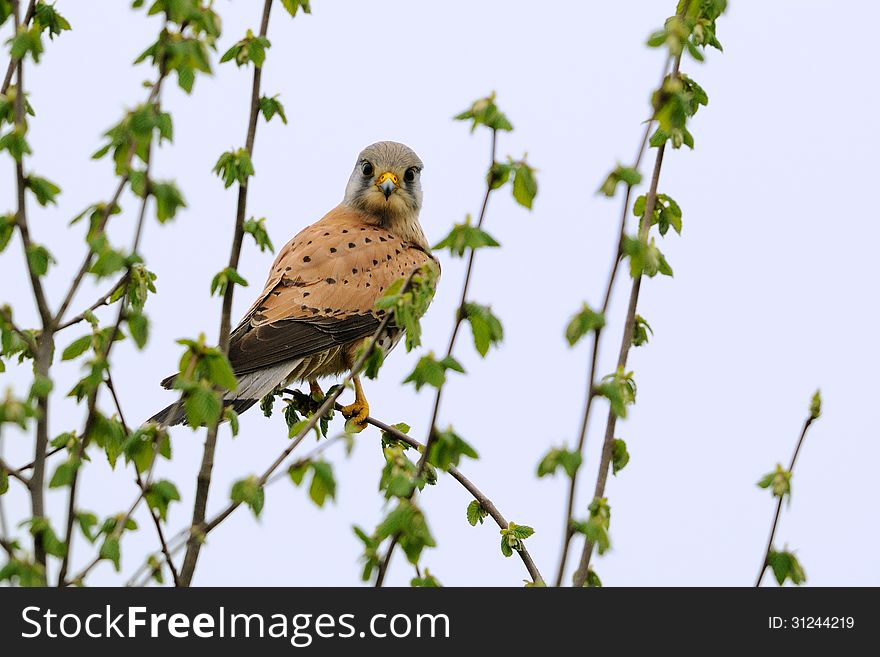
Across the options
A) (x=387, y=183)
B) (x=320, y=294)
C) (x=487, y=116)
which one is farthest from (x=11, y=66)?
(x=387, y=183)

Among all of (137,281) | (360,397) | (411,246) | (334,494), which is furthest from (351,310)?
(334,494)

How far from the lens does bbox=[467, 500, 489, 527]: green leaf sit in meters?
2.86

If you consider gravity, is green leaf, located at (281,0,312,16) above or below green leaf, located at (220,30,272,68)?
above

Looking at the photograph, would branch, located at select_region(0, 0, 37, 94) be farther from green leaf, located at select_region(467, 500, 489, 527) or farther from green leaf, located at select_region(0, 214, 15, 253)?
green leaf, located at select_region(467, 500, 489, 527)

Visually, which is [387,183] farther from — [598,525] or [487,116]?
[598,525]

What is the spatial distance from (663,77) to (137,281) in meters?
1.08

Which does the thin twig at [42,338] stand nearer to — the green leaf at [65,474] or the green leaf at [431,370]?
the green leaf at [65,474]

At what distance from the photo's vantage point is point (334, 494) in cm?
200

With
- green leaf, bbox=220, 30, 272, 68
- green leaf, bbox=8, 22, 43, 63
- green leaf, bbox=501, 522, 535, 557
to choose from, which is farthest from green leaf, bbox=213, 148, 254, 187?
green leaf, bbox=501, 522, 535, 557

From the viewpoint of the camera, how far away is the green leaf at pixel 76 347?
7.74ft

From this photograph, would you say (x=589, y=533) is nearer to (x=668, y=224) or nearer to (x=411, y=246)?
(x=668, y=224)

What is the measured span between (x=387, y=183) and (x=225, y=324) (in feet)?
9.85

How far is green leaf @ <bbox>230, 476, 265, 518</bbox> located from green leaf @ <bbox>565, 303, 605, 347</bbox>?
60cm

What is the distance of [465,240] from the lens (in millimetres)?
2004
